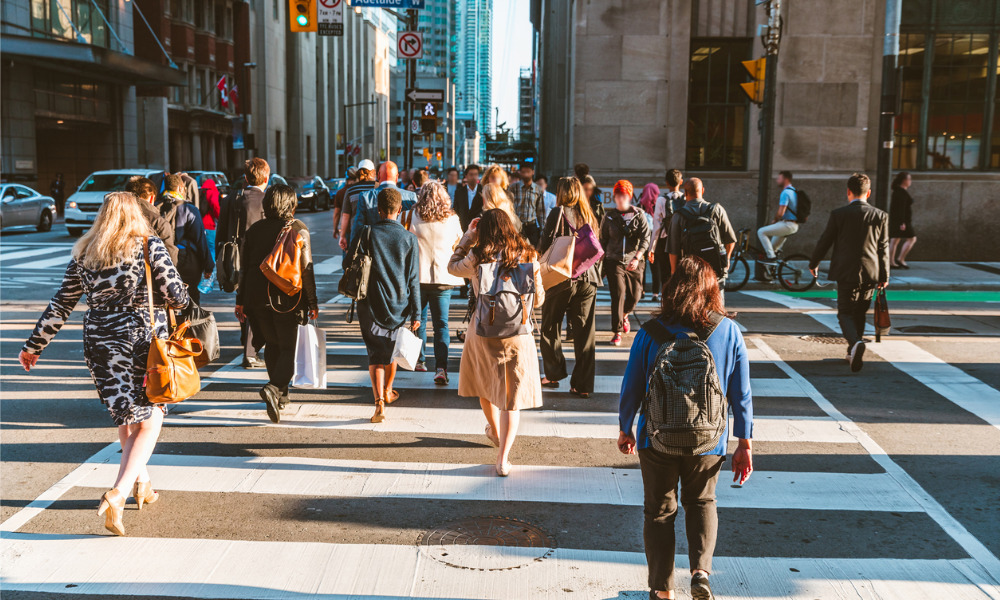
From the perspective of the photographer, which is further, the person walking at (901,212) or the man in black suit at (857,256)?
the person walking at (901,212)

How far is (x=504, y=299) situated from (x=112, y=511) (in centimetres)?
252

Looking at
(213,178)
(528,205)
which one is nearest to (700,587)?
(528,205)

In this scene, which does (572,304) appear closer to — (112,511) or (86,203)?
(112,511)

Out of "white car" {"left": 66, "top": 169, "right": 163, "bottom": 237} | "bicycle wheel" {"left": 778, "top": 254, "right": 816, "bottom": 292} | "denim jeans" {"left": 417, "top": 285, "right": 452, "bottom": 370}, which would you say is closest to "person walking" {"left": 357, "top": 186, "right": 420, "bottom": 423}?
"denim jeans" {"left": 417, "top": 285, "right": 452, "bottom": 370}

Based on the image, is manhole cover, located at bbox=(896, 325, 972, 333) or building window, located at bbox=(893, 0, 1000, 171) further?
building window, located at bbox=(893, 0, 1000, 171)

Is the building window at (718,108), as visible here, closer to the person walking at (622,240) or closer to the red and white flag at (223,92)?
the person walking at (622,240)

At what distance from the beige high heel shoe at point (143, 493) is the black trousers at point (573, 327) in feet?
11.5

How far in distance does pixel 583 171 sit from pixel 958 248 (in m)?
11.6

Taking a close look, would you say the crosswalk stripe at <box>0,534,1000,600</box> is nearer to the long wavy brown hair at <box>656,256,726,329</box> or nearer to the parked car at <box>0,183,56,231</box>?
the long wavy brown hair at <box>656,256,726,329</box>

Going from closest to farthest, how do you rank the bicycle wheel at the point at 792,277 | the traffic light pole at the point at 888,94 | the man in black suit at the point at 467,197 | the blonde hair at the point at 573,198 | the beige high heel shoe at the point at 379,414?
the beige high heel shoe at the point at 379,414 → the blonde hair at the point at 573,198 → the man in black suit at the point at 467,197 → the traffic light pole at the point at 888,94 → the bicycle wheel at the point at 792,277

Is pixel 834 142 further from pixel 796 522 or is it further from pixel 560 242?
pixel 796 522

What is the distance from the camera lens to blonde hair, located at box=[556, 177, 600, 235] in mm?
7477

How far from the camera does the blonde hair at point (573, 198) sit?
24.5ft

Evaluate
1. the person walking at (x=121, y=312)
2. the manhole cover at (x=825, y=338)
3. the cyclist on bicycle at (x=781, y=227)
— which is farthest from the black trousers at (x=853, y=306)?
the person walking at (x=121, y=312)
